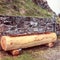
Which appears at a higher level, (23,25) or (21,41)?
(23,25)

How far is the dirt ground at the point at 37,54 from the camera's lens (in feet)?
15.7

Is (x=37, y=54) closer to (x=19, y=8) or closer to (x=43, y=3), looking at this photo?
(x=19, y=8)

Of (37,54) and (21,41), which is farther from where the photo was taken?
(37,54)

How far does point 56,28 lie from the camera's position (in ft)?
23.9

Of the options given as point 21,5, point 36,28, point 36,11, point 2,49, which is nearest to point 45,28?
→ point 36,28

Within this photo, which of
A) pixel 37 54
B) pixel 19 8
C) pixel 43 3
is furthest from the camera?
pixel 43 3

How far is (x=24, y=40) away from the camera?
16.4 ft

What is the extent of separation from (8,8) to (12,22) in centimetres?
98

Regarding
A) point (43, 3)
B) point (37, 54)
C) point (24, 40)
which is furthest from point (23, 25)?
point (43, 3)

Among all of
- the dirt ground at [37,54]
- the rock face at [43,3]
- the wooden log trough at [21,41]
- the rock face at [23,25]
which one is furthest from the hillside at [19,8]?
the dirt ground at [37,54]

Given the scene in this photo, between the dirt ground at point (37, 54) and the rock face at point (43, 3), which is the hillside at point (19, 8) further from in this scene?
the dirt ground at point (37, 54)

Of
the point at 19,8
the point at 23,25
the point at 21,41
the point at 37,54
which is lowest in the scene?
the point at 37,54

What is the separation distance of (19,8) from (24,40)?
2.19 m

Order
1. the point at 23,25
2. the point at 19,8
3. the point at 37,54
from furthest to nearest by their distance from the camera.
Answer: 1. the point at 19,8
2. the point at 23,25
3. the point at 37,54
